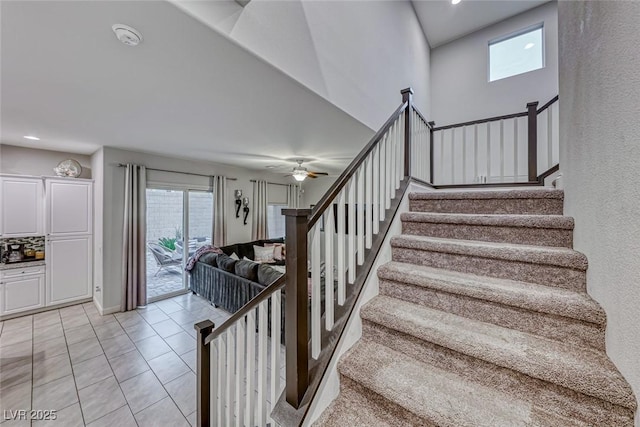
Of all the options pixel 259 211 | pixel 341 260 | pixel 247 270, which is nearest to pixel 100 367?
pixel 247 270

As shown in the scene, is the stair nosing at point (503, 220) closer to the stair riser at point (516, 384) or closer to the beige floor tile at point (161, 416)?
→ the stair riser at point (516, 384)

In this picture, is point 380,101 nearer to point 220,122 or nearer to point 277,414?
point 220,122

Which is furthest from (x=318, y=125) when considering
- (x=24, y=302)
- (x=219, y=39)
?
(x=24, y=302)

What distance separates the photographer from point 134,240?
13.3 ft

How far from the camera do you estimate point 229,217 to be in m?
5.68

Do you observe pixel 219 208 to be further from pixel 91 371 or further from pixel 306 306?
pixel 306 306

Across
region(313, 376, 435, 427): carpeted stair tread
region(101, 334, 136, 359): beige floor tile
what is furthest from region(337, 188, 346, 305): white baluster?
region(101, 334, 136, 359): beige floor tile

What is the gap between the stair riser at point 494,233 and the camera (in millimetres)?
1516

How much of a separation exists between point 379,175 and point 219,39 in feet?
4.56

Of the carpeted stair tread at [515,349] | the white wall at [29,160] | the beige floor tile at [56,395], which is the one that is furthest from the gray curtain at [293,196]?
the carpeted stair tread at [515,349]

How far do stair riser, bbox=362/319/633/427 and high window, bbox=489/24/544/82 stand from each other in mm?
5466

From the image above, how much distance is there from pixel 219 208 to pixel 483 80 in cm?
592

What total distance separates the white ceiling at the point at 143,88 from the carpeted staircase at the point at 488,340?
5.87 ft

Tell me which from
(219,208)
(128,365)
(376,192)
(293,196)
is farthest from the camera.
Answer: (293,196)
